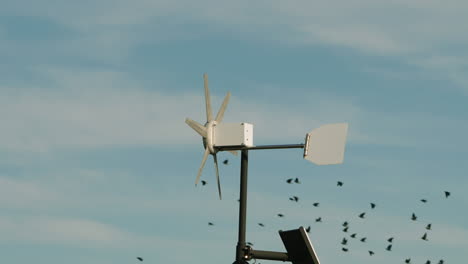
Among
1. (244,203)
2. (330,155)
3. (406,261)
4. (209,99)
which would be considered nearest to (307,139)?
(330,155)

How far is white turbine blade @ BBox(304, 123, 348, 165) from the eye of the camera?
21859 millimetres

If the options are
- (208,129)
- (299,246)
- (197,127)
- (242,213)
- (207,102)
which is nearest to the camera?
(299,246)

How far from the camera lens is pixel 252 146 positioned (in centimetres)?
2233

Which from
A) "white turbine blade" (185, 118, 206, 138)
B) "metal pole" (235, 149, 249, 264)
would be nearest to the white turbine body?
"white turbine blade" (185, 118, 206, 138)

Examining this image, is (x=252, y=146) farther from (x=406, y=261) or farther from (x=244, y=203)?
(x=406, y=261)

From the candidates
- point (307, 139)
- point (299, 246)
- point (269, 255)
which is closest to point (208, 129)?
point (307, 139)

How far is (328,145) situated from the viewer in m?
22.1

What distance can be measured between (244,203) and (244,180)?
0.56 m

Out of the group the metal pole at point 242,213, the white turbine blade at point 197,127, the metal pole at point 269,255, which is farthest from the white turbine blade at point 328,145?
the white turbine blade at point 197,127

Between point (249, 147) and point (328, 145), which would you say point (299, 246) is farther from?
point (249, 147)

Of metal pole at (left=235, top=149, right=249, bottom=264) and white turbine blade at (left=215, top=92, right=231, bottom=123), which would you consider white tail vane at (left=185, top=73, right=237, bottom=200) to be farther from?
metal pole at (left=235, top=149, right=249, bottom=264)

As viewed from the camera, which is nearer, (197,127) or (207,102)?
(197,127)

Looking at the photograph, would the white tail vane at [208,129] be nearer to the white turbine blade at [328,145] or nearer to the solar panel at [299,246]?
the white turbine blade at [328,145]

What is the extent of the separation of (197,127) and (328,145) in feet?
12.6
